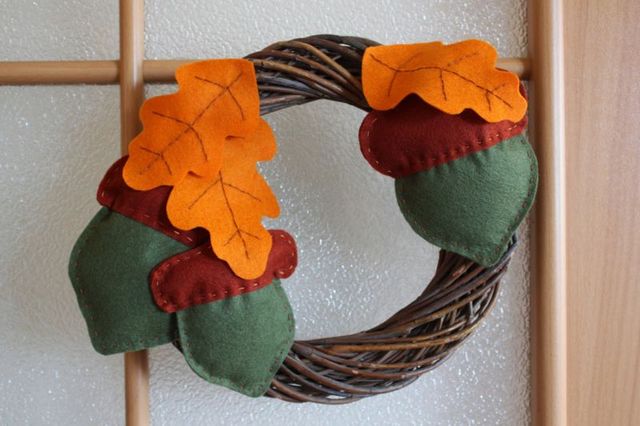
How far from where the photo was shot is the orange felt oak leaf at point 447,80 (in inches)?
18.5

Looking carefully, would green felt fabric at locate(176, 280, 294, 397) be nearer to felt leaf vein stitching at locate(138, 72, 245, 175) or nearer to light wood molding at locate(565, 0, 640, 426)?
felt leaf vein stitching at locate(138, 72, 245, 175)

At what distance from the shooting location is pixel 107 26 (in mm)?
597

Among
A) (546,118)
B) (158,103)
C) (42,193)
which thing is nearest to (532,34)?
(546,118)

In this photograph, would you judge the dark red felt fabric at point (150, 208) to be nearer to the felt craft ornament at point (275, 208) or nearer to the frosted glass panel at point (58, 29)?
the felt craft ornament at point (275, 208)

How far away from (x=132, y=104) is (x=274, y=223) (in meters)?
0.17

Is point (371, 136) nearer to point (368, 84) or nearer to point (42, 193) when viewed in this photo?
point (368, 84)

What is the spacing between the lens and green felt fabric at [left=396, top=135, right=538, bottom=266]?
1.57 feet

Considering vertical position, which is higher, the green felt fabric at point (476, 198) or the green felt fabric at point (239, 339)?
the green felt fabric at point (476, 198)

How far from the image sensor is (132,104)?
542 millimetres

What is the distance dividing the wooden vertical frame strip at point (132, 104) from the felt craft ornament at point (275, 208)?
0.06 meters

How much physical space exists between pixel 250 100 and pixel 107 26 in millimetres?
208

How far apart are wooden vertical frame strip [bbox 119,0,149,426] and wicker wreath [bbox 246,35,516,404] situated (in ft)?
0.37

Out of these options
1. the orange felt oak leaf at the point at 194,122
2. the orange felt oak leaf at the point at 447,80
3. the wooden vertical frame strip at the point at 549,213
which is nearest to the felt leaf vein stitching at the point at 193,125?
the orange felt oak leaf at the point at 194,122

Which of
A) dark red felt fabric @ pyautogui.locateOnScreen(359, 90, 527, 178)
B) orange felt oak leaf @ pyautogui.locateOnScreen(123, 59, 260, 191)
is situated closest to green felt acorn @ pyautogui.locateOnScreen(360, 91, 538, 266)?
dark red felt fabric @ pyautogui.locateOnScreen(359, 90, 527, 178)
